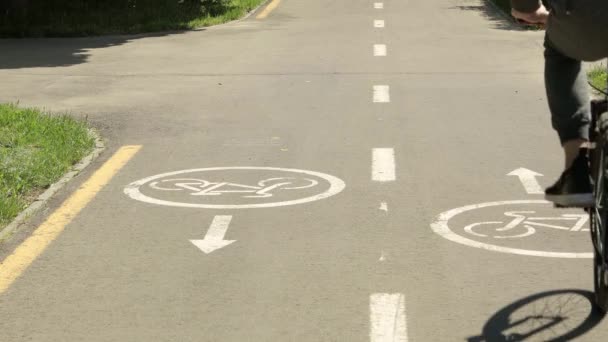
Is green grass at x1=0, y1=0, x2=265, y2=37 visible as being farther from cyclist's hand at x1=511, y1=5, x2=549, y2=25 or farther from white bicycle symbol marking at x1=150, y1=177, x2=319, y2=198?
cyclist's hand at x1=511, y1=5, x2=549, y2=25

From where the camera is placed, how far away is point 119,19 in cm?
2745

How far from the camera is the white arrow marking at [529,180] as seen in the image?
9.09m

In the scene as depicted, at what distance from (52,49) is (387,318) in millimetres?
17231

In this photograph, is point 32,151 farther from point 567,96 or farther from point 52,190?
point 567,96

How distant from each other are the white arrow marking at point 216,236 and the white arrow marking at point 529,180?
2.27m

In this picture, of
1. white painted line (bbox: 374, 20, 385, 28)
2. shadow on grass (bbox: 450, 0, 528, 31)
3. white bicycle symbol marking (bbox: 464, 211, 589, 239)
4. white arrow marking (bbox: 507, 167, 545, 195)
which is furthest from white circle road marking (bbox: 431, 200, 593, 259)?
white painted line (bbox: 374, 20, 385, 28)

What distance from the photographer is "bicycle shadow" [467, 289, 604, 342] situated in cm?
561

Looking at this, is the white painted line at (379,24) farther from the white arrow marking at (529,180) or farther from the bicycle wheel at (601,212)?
the bicycle wheel at (601,212)

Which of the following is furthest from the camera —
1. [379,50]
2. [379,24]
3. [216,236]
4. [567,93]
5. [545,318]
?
[379,24]

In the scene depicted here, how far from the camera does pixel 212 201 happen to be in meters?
8.92

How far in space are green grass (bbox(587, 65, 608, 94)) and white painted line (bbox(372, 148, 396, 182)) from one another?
4.89 meters

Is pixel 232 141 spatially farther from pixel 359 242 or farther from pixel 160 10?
pixel 160 10

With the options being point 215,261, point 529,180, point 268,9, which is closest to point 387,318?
point 215,261

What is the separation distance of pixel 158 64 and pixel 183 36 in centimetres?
528
